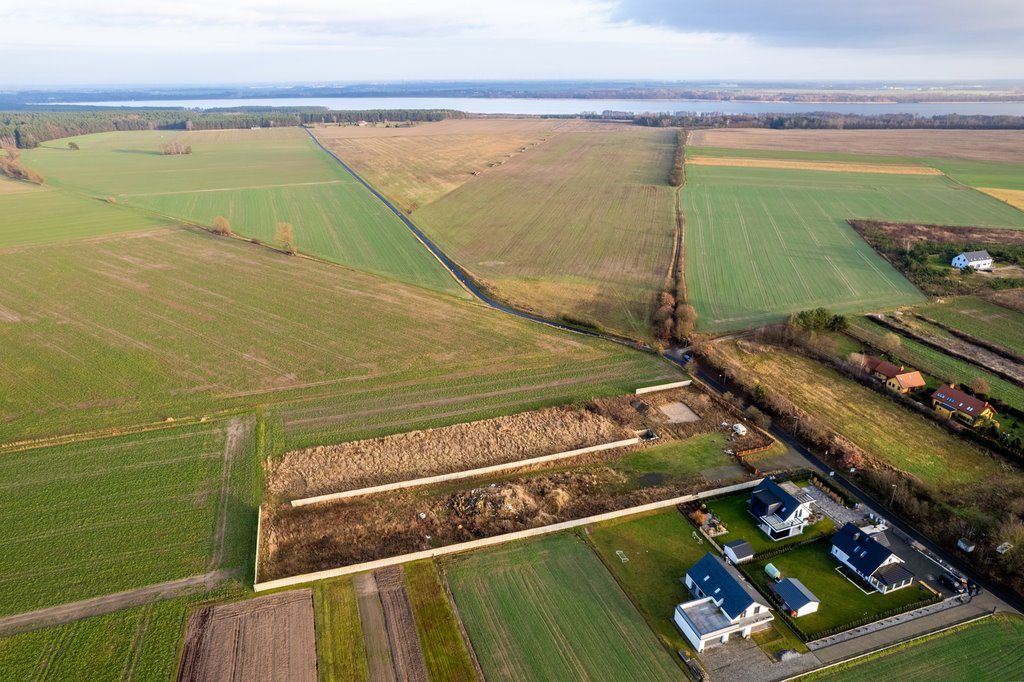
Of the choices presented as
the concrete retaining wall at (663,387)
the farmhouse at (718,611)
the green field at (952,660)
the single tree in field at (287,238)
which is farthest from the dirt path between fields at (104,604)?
the single tree in field at (287,238)

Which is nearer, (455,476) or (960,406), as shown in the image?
(455,476)

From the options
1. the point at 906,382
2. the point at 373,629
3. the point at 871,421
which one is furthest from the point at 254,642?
the point at 906,382

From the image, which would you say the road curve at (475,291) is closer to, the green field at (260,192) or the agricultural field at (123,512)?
the green field at (260,192)

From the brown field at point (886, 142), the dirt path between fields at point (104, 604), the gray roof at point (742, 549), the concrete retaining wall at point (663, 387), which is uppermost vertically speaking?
the brown field at point (886, 142)

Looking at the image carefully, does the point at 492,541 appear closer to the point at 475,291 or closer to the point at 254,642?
the point at 254,642

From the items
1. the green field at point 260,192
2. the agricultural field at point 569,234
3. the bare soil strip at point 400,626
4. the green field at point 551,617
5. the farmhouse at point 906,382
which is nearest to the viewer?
the bare soil strip at point 400,626

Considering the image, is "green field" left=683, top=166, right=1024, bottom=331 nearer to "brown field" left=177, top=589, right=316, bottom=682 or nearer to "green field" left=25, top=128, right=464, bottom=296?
"green field" left=25, top=128, right=464, bottom=296
